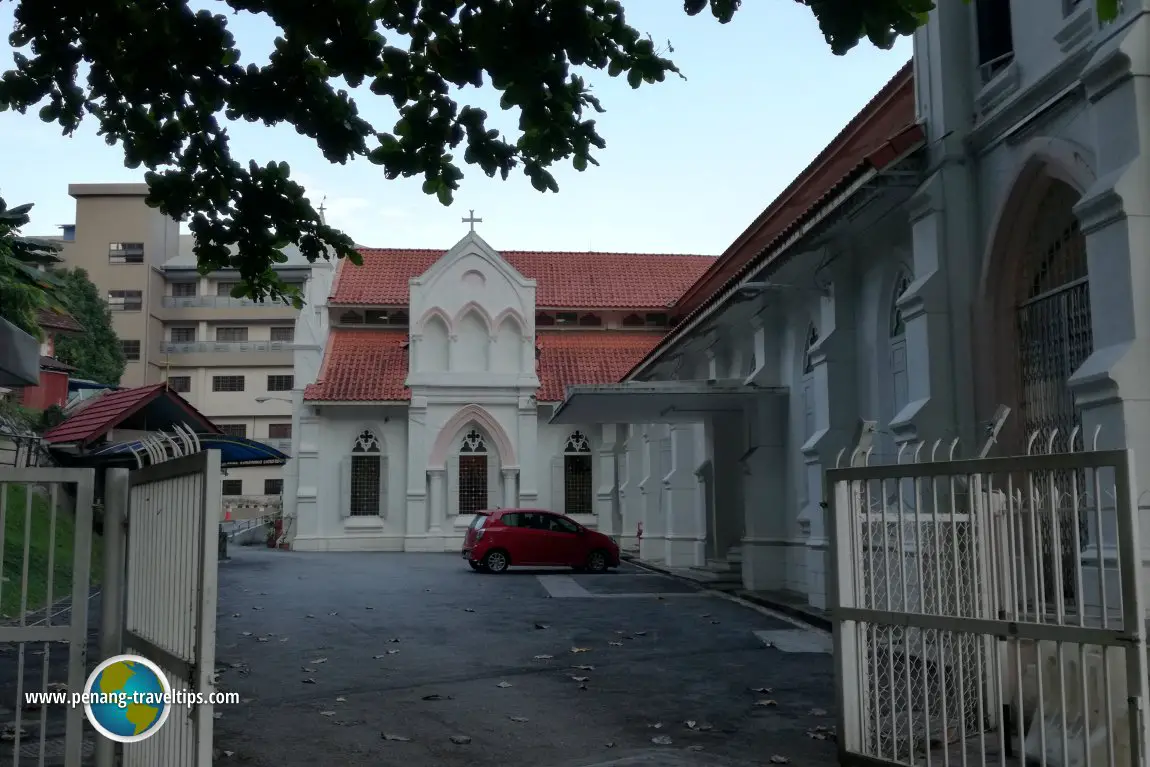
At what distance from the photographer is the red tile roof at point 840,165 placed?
1265cm

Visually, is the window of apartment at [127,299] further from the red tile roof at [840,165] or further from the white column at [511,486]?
the red tile roof at [840,165]

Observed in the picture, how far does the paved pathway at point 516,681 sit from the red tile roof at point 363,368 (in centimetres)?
1853

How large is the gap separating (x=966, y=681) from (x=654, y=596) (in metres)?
12.2

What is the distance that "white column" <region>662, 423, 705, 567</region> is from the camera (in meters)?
26.1

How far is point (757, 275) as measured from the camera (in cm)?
1694

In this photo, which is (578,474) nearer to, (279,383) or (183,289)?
(279,383)

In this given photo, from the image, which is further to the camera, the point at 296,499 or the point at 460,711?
the point at 296,499

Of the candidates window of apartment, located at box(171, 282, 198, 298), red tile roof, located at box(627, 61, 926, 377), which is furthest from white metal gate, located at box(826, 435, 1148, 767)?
window of apartment, located at box(171, 282, 198, 298)

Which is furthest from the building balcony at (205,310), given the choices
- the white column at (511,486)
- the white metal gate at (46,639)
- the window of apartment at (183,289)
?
the white metal gate at (46,639)

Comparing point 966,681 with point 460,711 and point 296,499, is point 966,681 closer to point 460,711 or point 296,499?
point 460,711

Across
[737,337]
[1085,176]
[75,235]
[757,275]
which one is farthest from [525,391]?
[75,235]

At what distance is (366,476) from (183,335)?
1425 inches

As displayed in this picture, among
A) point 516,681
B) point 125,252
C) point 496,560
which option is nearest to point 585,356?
point 496,560

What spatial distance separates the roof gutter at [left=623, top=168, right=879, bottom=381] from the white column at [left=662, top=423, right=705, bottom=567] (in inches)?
78.5
